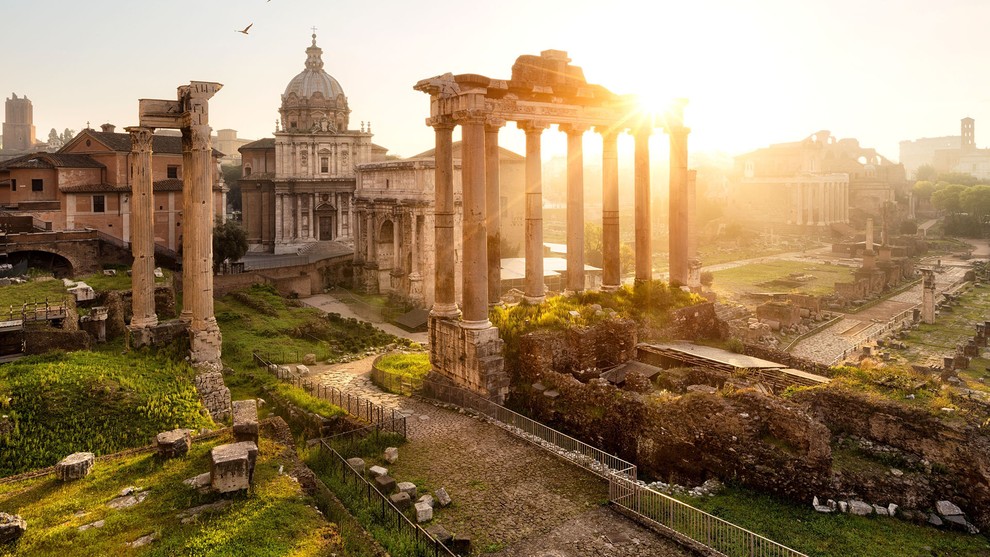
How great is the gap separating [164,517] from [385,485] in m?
3.71

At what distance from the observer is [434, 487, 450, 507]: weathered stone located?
12.0 metres

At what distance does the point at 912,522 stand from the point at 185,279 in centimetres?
1779

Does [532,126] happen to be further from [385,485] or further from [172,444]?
[172,444]

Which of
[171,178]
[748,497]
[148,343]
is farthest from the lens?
[171,178]

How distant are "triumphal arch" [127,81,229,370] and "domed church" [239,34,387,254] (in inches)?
1450

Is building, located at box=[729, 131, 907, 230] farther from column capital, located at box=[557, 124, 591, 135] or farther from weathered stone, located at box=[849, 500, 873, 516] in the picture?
weathered stone, located at box=[849, 500, 873, 516]

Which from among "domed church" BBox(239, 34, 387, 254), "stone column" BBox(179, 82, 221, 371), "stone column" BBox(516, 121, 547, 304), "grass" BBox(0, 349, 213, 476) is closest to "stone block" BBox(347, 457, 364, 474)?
"grass" BBox(0, 349, 213, 476)

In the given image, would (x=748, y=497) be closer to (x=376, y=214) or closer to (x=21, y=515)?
(x=21, y=515)

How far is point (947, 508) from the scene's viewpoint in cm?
1186

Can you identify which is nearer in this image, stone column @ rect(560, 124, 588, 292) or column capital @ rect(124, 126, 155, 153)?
column capital @ rect(124, 126, 155, 153)

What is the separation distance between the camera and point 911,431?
43.5 ft

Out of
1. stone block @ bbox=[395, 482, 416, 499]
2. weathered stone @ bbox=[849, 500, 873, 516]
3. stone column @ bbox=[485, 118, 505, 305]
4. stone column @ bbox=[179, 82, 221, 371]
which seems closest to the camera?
weathered stone @ bbox=[849, 500, 873, 516]

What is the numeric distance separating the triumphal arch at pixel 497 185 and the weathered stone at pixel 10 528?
1035cm

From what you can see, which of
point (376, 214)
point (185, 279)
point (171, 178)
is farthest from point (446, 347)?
point (171, 178)
